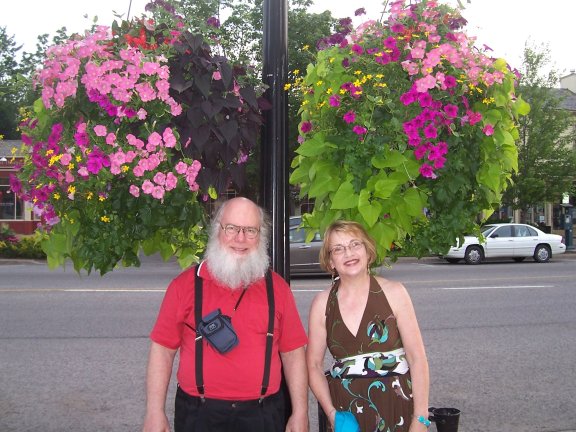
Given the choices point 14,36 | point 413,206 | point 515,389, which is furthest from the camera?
point 14,36

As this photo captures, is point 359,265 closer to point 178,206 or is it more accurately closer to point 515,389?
point 178,206

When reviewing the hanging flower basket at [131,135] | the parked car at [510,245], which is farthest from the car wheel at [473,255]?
the hanging flower basket at [131,135]

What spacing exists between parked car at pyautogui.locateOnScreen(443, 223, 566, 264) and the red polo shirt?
59.7 ft

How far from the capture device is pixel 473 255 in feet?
66.6

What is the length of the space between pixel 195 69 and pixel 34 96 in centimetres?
99

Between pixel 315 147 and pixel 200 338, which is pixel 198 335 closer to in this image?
pixel 200 338

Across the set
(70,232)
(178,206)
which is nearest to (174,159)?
(178,206)

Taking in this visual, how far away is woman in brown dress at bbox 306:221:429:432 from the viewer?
2.50 m

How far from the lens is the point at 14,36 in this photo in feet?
251

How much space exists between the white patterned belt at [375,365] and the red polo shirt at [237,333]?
0.67ft

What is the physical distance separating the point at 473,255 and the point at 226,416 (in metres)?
18.9

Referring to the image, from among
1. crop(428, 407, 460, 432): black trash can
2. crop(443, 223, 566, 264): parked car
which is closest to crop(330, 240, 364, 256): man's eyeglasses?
crop(428, 407, 460, 432): black trash can

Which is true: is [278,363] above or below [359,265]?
below

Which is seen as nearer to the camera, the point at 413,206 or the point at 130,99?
the point at 130,99
